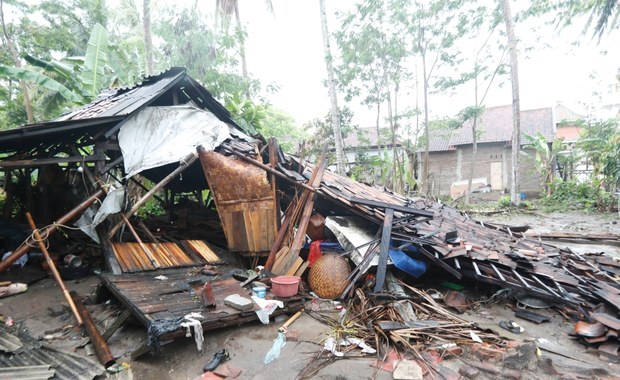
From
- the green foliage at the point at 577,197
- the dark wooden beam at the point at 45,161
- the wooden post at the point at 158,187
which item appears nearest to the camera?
the dark wooden beam at the point at 45,161

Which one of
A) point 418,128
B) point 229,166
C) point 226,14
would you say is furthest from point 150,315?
point 418,128

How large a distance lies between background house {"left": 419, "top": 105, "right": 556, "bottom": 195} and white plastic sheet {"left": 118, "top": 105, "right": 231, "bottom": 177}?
1610 centimetres

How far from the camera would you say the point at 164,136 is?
6441 millimetres

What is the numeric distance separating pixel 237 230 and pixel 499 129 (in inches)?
884

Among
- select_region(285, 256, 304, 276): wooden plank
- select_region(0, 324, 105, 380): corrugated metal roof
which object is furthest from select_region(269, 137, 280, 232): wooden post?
select_region(0, 324, 105, 380): corrugated metal roof

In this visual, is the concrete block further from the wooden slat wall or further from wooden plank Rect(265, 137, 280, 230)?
the wooden slat wall

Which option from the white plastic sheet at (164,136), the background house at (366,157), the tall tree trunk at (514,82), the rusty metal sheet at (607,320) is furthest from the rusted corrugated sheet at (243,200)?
the tall tree trunk at (514,82)

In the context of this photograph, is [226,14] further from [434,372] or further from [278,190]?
[434,372]

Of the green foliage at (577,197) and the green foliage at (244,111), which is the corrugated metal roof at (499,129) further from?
the green foliage at (244,111)

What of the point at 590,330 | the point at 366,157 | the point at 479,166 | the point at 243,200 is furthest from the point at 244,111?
the point at 479,166

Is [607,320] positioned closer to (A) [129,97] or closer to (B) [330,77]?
(A) [129,97]

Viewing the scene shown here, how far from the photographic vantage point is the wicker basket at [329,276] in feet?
17.3

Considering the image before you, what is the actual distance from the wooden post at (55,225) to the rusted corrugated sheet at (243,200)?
6.50 ft

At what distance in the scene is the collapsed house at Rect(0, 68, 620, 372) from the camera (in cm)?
462
